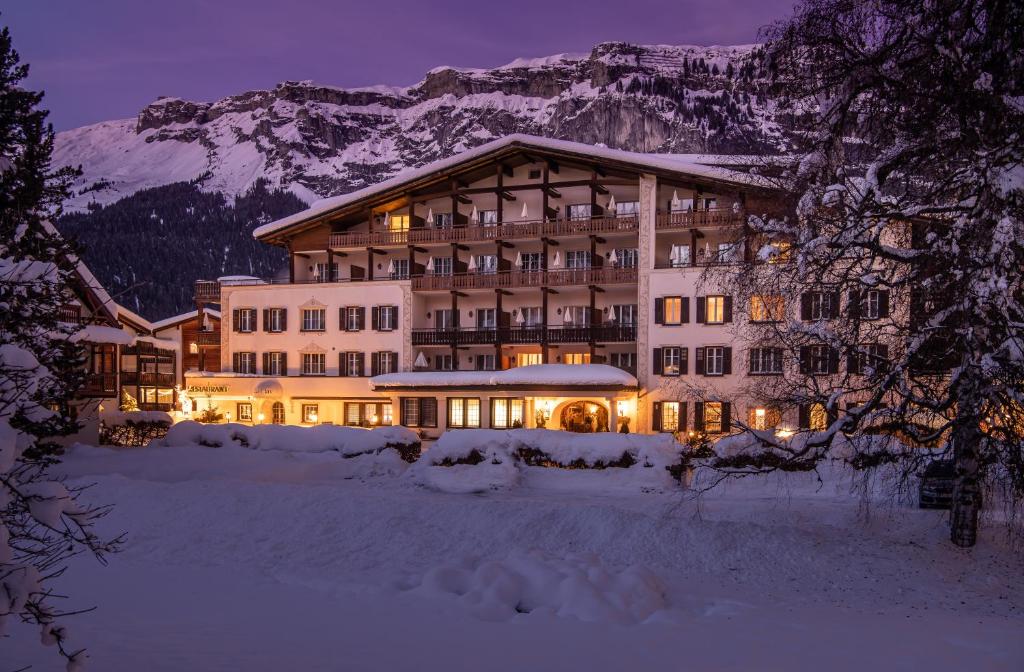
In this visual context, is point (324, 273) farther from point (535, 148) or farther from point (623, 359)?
point (623, 359)

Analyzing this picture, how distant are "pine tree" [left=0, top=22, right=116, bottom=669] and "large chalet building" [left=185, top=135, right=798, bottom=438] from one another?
107 feet

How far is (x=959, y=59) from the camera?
11.1 m

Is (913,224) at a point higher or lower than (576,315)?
higher

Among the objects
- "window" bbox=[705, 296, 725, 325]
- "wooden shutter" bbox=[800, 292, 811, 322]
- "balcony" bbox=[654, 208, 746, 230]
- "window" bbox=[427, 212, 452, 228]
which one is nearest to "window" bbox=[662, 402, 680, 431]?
"window" bbox=[705, 296, 725, 325]

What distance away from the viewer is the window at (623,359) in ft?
144

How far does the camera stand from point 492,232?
150ft

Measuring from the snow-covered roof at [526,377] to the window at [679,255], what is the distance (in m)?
7.01

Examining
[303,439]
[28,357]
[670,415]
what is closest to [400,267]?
[670,415]

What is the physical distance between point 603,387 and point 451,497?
19466 millimetres

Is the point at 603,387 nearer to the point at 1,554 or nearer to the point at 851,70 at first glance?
the point at 851,70

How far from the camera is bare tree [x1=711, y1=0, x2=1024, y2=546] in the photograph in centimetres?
1108

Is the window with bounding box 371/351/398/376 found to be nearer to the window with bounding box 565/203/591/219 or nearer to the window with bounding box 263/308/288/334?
the window with bounding box 263/308/288/334

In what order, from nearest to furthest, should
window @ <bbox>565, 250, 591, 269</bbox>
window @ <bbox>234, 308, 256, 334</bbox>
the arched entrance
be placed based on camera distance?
1. the arched entrance
2. window @ <bbox>565, 250, 591, 269</bbox>
3. window @ <bbox>234, 308, 256, 334</bbox>

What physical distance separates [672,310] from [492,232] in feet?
40.1
